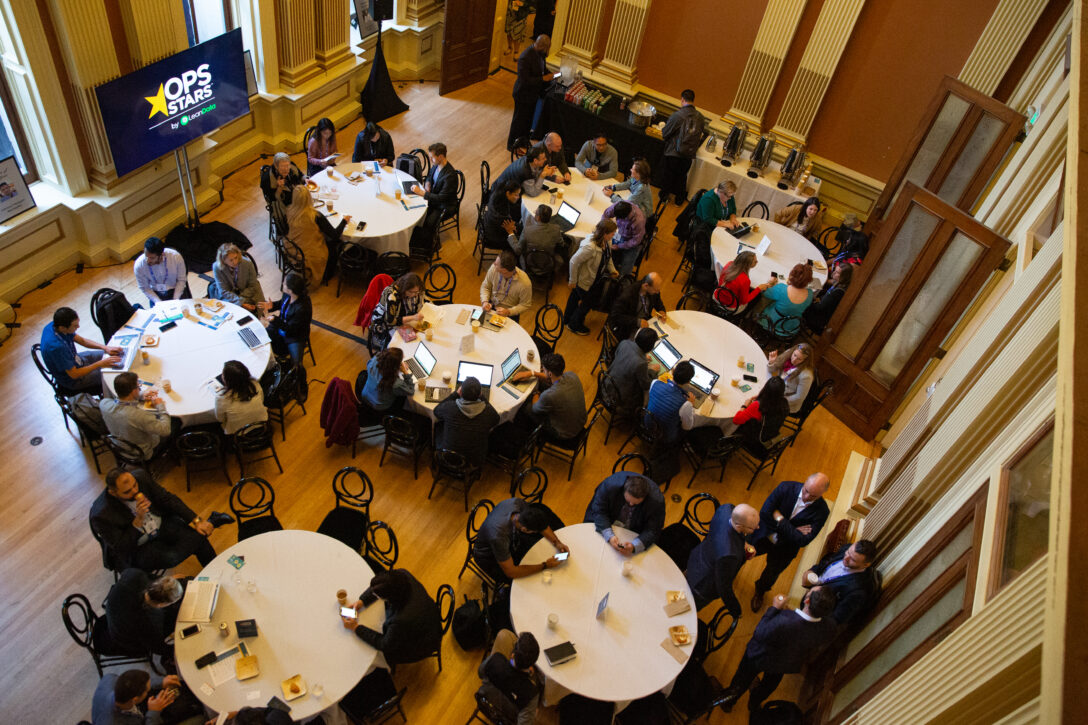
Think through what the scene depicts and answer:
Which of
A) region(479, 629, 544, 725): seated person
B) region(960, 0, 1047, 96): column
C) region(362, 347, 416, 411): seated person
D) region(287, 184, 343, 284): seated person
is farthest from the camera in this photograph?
region(960, 0, 1047, 96): column

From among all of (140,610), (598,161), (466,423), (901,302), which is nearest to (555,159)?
(598,161)

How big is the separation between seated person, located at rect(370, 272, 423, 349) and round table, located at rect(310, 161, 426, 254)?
4.34ft

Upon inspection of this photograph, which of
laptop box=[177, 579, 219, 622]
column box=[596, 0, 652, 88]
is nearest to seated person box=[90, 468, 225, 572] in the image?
laptop box=[177, 579, 219, 622]

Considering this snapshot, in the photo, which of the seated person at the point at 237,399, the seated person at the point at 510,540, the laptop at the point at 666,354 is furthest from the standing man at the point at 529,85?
the seated person at the point at 510,540

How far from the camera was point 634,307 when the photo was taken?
7.26 metres

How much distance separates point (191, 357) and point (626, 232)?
4.78 m

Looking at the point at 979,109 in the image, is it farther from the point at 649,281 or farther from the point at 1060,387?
the point at 1060,387

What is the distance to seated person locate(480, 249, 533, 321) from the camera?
23.2ft

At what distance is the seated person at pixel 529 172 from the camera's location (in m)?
8.41

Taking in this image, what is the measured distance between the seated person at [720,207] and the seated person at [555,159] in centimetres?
176

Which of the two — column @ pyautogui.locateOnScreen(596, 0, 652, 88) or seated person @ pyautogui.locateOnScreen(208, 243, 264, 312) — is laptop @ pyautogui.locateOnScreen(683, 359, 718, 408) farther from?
A: column @ pyautogui.locateOnScreen(596, 0, 652, 88)

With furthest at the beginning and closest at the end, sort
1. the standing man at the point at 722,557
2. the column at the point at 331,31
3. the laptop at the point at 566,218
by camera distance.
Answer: the column at the point at 331,31, the laptop at the point at 566,218, the standing man at the point at 722,557

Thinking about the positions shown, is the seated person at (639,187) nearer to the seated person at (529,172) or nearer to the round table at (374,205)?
the seated person at (529,172)

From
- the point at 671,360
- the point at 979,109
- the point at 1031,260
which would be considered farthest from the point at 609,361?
the point at 979,109
